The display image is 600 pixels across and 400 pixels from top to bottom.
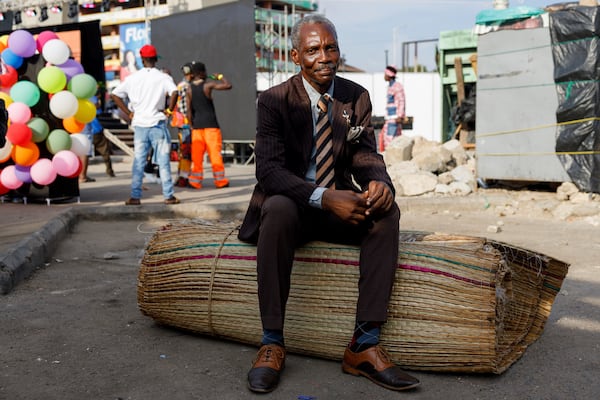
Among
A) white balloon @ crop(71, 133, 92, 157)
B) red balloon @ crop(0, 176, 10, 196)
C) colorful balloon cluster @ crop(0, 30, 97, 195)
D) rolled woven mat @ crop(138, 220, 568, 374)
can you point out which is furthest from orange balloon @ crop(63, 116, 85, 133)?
rolled woven mat @ crop(138, 220, 568, 374)

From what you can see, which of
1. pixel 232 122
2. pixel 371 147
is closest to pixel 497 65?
pixel 371 147

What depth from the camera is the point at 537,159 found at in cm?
842

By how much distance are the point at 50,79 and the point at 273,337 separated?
5851 millimetres

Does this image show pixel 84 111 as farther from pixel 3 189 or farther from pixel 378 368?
pixel 378 368

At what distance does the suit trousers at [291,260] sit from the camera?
2760 millimetres

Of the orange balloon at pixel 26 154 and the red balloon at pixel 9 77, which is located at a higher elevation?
the red balloon at pixel 9 77

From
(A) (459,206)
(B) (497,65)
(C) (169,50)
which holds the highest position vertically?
(C) (169,50)

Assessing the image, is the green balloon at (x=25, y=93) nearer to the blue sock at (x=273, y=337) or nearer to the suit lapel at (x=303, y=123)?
the suit lapel at (x=303, y=123)

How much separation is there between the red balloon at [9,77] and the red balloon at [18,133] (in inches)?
25.3

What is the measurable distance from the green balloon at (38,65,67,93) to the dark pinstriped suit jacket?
5.30 meters

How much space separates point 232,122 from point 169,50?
3.54m

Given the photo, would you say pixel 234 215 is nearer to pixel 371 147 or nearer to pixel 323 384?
pixel 371 147

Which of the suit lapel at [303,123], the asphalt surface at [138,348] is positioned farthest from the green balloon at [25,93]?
the suit lapel at [303,123]

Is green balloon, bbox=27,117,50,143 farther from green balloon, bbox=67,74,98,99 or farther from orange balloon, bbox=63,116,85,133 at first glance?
green balloon, bbox=67,74,98,99
